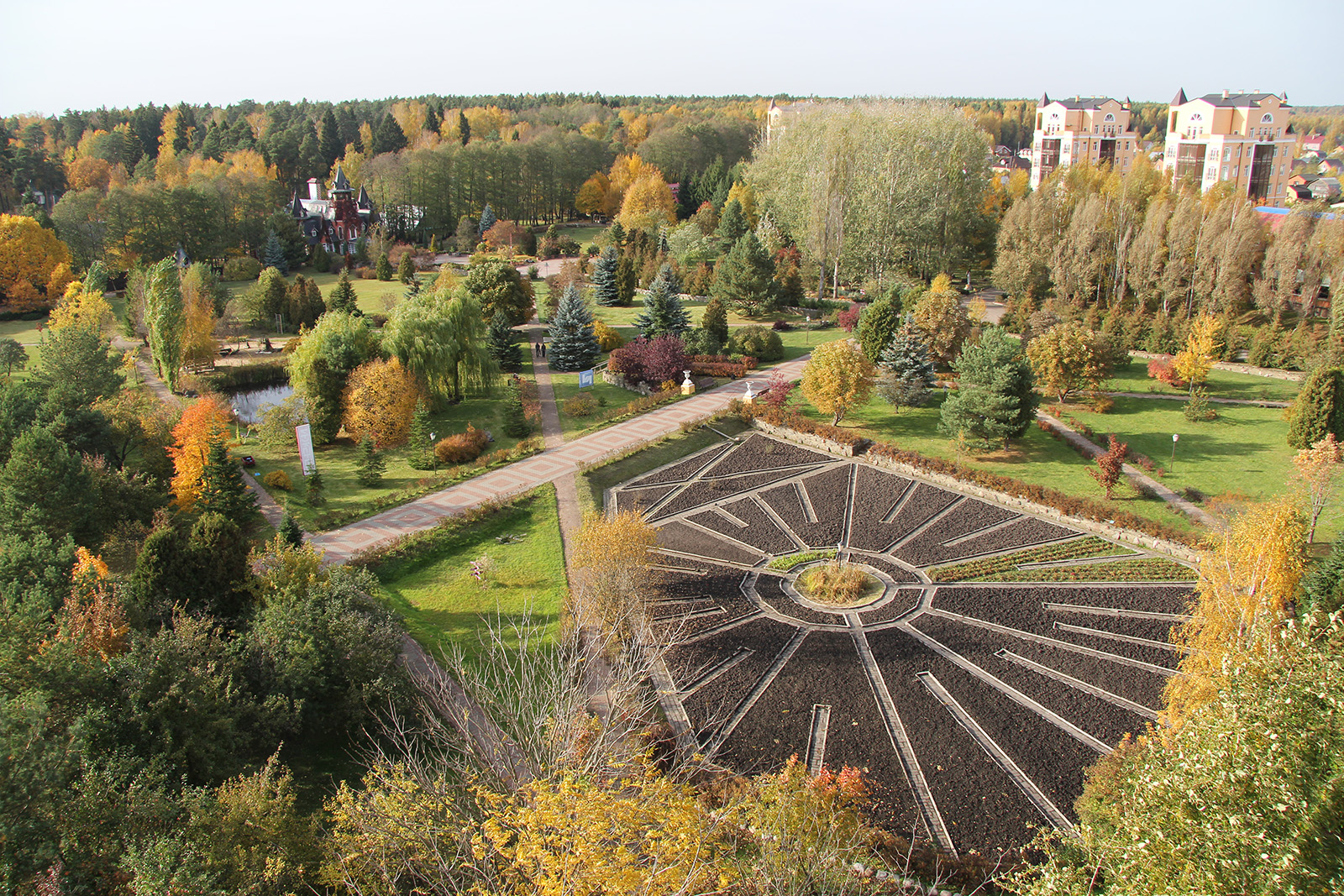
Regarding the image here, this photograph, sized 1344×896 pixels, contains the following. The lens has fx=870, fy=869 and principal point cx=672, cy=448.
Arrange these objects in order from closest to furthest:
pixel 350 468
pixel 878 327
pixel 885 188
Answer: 1. pixel 350 468
2. pixel 878 327
3. pixel 885 188

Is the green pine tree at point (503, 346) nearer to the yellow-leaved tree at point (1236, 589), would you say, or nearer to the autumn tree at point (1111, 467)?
the autumn tree at point (1111, 467)

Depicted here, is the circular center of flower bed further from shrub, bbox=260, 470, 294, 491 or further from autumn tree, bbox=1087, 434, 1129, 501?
shrub, bbox=260, 470, 294, 491

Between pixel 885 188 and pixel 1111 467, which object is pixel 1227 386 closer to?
pixel 1111 467

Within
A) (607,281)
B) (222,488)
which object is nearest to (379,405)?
(222,488)

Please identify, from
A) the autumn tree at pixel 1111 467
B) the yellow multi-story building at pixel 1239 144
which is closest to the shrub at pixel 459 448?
the autumn tree at pixel 1111 467

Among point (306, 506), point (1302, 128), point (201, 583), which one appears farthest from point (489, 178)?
point (1302, 128)

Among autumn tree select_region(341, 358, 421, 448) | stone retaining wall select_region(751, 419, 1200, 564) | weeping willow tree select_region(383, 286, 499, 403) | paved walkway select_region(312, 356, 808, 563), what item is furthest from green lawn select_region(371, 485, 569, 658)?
weeping willow tree select_region(383, 286, 499, 403)
